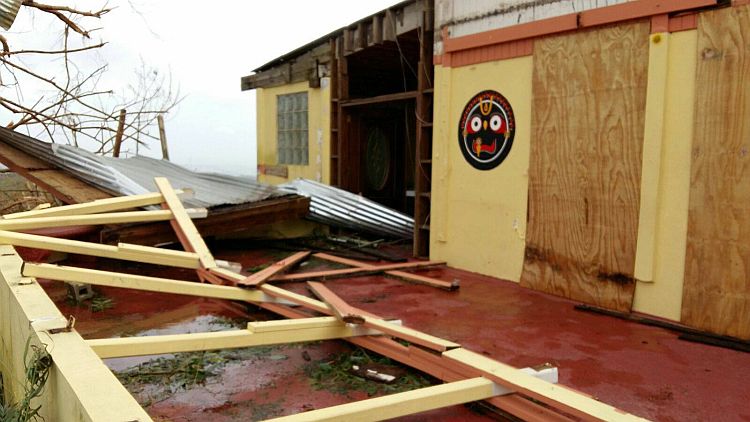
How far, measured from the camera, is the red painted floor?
3439mm

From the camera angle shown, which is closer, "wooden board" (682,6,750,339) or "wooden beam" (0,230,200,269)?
"wooden board" (682,6,750,339)

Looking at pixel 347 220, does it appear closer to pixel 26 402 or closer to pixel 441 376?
pixel 441 376

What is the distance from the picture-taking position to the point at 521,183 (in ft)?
21.5

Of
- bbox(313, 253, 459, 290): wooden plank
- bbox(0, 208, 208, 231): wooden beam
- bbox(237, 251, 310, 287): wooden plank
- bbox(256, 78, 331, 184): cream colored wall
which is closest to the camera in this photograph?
bbox(237, 251, 310, 287): wooden plank

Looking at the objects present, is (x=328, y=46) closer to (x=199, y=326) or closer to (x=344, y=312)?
(x=199, y=326)

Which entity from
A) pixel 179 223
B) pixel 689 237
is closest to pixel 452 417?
pixel 689 237

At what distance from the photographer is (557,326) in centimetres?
509

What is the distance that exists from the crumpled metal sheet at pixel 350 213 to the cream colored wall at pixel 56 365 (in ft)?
17.7

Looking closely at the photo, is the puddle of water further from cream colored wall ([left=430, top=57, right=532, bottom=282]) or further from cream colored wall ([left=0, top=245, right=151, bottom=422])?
cream colored wall ([left=430, top=57, right=532, bottom=282])

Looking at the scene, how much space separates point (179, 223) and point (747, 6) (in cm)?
604

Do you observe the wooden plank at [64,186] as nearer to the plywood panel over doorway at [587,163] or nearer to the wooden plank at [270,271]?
the wooden plank at [270,271]

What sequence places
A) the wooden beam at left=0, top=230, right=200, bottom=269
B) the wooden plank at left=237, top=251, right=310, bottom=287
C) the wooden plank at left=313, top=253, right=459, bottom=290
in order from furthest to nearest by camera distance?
the wooden plank at left=313, top=253, right=459, bottom=290 → the wooden beam at left=0, top=230, right=200, bottom=269 → the wooden plank at left=237, top=251, right=310, bottom=287

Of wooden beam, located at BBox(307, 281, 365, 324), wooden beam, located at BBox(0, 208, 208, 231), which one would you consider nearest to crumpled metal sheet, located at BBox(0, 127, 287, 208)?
wooden beam, located at BBox(0, 208, 208, 231)

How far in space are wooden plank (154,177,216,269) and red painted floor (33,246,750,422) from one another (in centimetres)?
48
